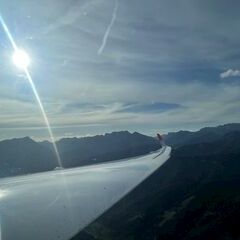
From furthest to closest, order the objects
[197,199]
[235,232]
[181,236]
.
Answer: [197,199]
[181,236]
[235,232]

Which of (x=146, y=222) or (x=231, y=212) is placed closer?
(x=231, y=212)

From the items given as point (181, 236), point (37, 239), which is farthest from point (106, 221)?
point (181, 236)

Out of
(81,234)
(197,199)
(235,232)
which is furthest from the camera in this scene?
(197,199)

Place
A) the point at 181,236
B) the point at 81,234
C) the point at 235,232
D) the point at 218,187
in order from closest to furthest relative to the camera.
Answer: the point at 235,232
the point at 181,236
the point at 81,234
the point at 218,187

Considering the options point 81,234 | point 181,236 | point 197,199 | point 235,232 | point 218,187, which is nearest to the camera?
point 235,232

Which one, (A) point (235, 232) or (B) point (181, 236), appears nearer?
(A) point (235, 232)

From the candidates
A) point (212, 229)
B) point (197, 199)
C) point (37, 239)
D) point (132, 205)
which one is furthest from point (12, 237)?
point (212, 229)

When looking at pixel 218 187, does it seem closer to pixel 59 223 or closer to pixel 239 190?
pixel 239 190

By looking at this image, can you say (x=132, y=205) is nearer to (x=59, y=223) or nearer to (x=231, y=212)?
(x=59, y=223)
